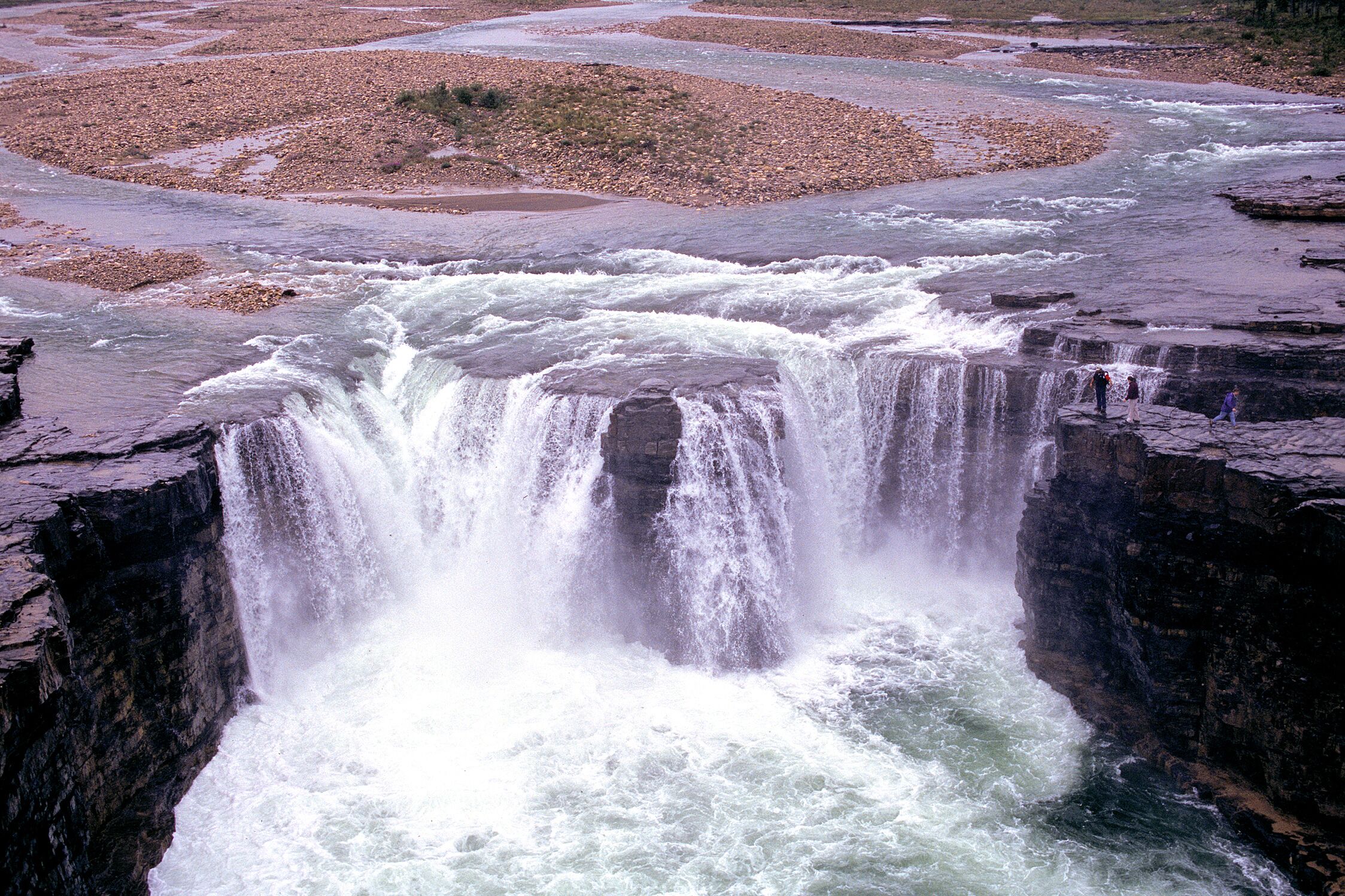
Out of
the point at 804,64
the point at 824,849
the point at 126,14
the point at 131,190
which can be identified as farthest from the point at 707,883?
the point at 126,14

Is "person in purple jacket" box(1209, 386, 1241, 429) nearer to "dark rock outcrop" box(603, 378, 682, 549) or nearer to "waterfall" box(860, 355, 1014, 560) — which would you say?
"waterfall" box(860, 355, 1014, 560)

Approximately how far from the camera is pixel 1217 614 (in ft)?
57.8

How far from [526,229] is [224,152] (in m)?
16.9

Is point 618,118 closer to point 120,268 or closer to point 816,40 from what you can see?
point 120,268

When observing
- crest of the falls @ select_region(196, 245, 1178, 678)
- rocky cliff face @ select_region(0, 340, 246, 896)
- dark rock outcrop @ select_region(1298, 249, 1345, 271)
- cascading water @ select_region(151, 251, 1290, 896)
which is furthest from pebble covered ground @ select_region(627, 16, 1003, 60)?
rocky cliff face @ select_region(0, 340, 246, 896)

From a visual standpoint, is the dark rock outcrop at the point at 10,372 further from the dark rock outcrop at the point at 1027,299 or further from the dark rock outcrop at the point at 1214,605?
the dark rock outcrop at the point at 1027,299

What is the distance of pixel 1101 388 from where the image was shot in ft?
64.1

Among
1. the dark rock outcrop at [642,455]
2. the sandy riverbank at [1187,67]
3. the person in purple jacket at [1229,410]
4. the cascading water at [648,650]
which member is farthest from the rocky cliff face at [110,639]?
the sandy riverbank at [1187,67]

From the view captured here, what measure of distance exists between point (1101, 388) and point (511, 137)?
30.4 m

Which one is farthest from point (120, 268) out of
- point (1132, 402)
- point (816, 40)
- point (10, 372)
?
point (816, 40)

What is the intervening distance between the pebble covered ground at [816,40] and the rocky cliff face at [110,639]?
5302 centimetres

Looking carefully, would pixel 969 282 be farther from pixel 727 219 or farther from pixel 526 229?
pixel 526 229

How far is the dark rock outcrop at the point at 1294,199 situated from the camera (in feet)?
103

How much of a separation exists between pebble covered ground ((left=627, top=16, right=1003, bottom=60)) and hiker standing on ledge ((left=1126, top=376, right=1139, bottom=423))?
152 ft
